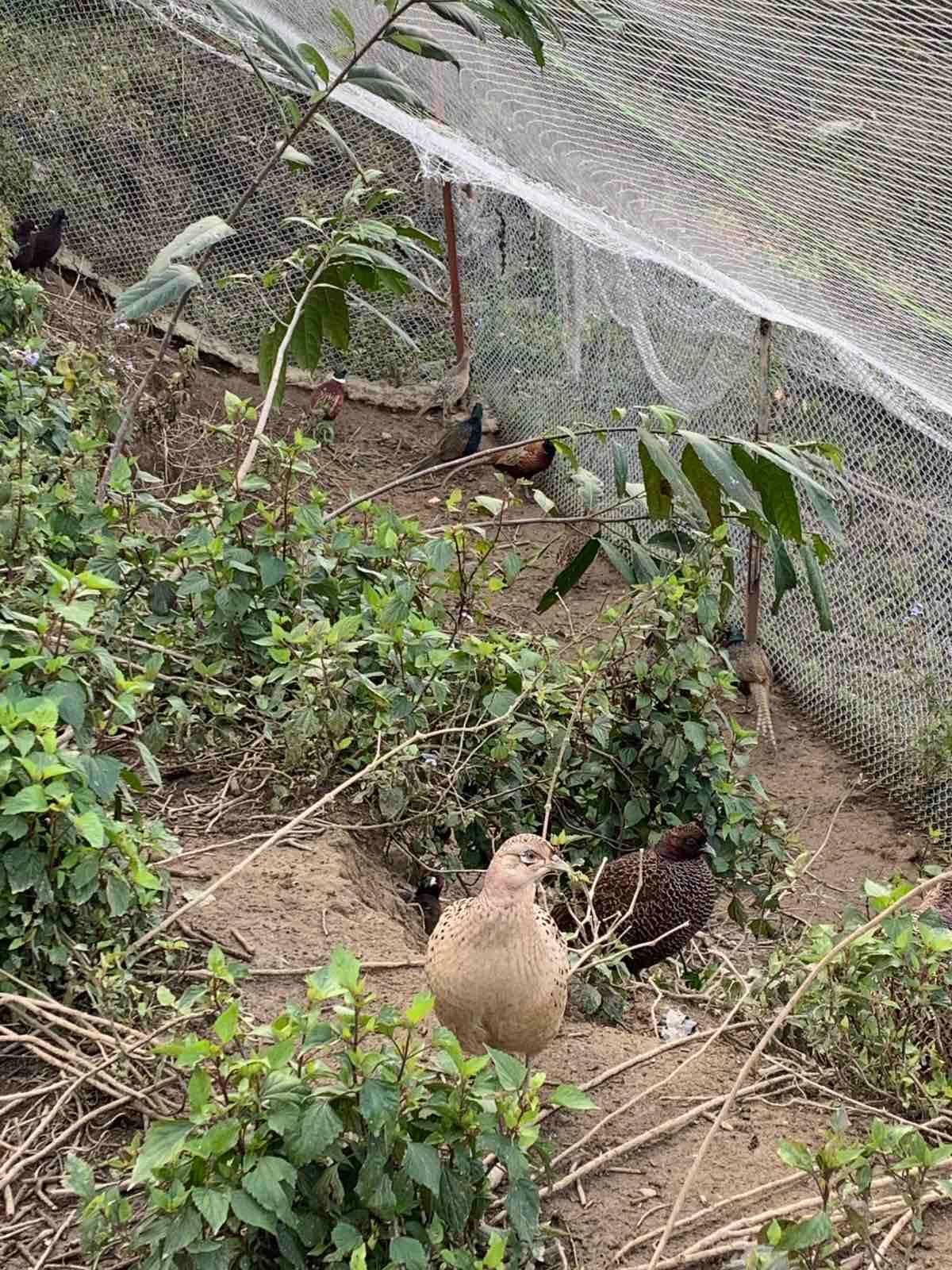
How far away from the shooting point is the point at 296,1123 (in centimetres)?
211

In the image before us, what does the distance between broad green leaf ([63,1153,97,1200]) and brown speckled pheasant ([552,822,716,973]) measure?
1.93m

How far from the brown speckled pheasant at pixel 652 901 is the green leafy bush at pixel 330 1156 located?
5.62 ft

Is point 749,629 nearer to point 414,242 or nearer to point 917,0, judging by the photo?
point 414,242

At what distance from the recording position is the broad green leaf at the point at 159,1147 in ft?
6.80

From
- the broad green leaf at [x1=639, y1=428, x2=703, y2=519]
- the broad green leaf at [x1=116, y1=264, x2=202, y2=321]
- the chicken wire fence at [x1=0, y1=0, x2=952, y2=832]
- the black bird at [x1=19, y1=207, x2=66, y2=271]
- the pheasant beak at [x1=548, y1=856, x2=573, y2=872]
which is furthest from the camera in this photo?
the black bird at [x1=19, y1=207, x2=66, y2=271]

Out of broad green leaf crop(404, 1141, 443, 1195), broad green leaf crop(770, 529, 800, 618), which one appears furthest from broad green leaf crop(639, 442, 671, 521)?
broad green leaf crop(404, 1141, 443, 1195)

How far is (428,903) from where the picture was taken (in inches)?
157

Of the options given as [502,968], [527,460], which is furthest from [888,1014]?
[527,460]

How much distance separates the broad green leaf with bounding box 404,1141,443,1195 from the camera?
83.5 inches

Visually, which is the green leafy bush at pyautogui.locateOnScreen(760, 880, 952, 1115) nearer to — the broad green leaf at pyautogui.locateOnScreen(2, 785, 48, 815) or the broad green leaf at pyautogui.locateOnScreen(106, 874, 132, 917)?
the broad green leaf at pyautogui.locateOnScreen(106, 874, 132, 917)

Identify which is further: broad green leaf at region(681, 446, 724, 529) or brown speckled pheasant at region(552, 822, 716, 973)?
brown speckled pheasant at region(552, 822, 716, 973)

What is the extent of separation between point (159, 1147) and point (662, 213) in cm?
377

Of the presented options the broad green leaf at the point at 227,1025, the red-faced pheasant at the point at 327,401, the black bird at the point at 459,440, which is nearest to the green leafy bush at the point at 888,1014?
the broad green leaf at the point at 227,1025

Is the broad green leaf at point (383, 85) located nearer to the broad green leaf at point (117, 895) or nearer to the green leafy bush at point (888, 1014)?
the broad green leaf at point (117, 895)
